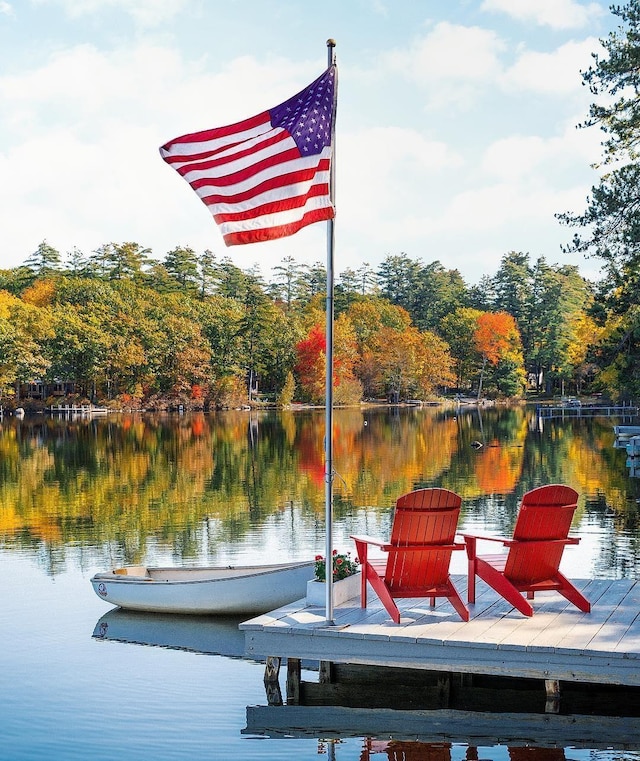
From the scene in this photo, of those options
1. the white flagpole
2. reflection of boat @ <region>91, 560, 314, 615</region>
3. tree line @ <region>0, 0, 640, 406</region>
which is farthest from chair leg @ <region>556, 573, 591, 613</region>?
tree line @ <region>0, 0, 640, 406</region>

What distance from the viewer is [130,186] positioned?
102562 millimetres

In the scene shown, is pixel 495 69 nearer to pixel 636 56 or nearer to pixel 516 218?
pixel 636 56

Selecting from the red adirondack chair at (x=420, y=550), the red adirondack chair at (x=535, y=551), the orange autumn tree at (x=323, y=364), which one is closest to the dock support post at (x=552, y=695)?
the red adirondack chair at (x=535, y=551)

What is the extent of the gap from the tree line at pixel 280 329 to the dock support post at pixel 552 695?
58.5m

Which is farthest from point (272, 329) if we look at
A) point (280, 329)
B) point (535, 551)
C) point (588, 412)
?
point (535, 551)

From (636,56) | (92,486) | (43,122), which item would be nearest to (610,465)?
(636,56)

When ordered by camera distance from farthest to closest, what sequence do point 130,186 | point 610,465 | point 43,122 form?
point 130,186 < point 43,122 < point 610,465

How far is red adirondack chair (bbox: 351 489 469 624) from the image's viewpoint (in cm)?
976

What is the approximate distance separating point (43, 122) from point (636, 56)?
51.1 metres

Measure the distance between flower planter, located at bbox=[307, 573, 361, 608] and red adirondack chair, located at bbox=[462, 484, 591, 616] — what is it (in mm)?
1239

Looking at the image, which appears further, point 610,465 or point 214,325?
point 214,325

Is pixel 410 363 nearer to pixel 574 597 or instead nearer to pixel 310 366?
pixel 310 366

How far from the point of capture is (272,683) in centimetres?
1041

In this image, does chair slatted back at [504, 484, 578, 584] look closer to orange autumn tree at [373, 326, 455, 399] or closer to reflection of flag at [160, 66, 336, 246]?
reflection of flag at [160, 66, 336, 246]
